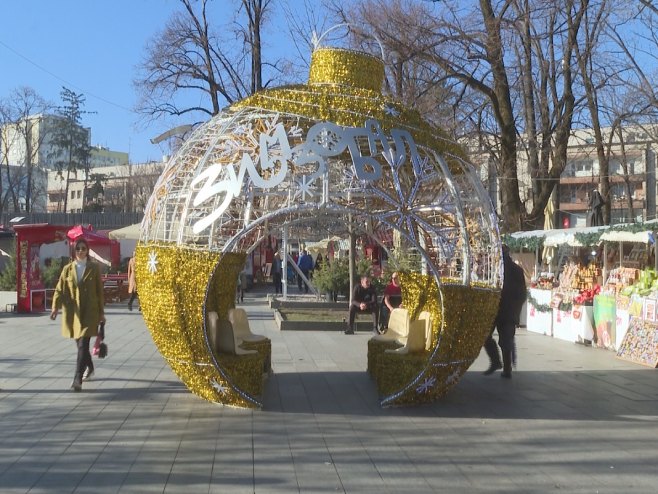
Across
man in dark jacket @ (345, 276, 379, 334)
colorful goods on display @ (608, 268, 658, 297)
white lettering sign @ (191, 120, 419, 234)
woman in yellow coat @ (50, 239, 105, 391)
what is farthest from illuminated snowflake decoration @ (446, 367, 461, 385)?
man in dark jacket @ (345, 276, 379, 334)

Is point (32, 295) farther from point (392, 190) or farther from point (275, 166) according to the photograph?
point (275, 166)

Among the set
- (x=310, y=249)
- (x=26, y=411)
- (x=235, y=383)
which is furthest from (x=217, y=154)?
(x=310, y=249)

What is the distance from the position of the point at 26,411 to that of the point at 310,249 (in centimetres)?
2783

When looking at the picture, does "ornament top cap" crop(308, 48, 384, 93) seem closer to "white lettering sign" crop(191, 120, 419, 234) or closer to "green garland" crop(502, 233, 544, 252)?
"white lettering sign" crop(191, 120, 419, 234)

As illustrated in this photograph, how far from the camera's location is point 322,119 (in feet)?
25.9

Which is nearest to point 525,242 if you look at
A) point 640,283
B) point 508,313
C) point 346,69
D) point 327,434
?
point 640,283

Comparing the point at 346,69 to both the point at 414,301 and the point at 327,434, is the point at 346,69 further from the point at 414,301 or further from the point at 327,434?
the point at 327,434

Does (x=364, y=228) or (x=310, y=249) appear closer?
(x=364, y=228)

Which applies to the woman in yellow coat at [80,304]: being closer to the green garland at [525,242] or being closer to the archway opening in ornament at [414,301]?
the archway opening in ornament at [414,301]

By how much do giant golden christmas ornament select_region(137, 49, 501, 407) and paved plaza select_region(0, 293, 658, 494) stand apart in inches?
20.6

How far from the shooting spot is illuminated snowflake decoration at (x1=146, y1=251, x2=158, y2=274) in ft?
25.5

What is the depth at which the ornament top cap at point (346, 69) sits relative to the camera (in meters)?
8.83

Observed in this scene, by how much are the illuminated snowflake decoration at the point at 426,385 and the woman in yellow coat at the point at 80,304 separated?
12.5 ft

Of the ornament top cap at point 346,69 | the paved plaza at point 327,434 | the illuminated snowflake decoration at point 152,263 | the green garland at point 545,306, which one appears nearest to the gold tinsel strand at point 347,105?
the ornament top cap at point 346,69
